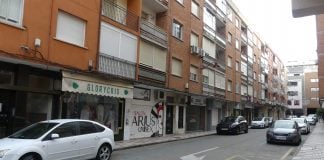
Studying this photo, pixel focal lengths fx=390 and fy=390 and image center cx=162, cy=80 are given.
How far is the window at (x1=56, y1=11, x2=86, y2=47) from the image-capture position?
56.0 ft

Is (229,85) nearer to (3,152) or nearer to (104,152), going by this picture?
(104,152)

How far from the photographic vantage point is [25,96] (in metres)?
15.7

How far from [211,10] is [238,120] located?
1114 centimetres

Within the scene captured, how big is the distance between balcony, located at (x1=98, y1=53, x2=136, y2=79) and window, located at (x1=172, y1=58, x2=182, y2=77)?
6.71m

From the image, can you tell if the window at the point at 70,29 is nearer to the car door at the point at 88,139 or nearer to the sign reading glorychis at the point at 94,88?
the sign reading glorychis at the point at 94,88

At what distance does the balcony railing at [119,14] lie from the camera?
20656 millimetres

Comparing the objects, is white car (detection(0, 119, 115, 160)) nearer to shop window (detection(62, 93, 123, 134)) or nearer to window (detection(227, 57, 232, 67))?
shop window (detection(62, 93, 123, 134))

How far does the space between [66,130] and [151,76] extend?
13.4 m

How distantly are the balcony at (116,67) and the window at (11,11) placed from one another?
5.50 m

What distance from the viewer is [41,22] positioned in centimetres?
1580

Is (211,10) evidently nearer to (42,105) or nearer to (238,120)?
(238,120)

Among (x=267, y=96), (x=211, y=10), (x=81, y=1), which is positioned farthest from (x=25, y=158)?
(x=267, y=96)

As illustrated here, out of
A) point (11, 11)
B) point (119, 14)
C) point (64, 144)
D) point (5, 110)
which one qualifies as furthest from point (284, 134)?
point (11, 11)

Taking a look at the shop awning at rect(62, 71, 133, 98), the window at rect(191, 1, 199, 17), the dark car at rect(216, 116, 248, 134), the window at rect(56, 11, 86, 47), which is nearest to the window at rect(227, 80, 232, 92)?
the dark car at rect(216, 116, 248, 134)
